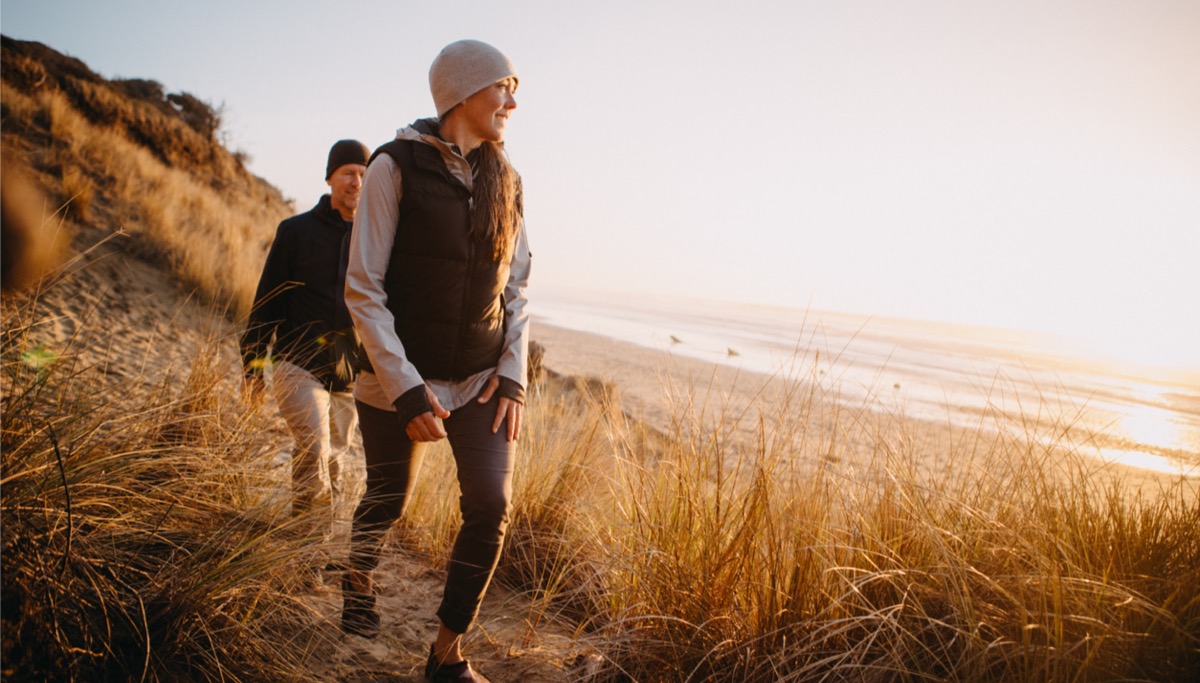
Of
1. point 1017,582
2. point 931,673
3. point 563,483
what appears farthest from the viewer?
point 563,483

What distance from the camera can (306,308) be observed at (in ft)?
10.6

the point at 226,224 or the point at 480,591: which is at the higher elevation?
the point at 226,224

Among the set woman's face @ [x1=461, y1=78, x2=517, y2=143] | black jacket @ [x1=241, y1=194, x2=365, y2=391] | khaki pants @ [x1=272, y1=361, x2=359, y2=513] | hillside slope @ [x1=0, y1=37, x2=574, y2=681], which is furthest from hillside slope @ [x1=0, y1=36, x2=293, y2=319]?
woman's face @ [x1=461, y1=78, x2=517, y2=143]

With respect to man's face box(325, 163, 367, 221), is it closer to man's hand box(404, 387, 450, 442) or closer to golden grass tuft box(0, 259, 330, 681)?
golden grass tuft box(0, 259, 330, 681)

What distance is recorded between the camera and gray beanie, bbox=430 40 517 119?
83.2 inches

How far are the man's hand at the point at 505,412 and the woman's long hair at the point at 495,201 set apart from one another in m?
0.42

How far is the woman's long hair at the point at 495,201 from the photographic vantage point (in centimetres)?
207

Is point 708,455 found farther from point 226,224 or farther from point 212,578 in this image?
point 226,224

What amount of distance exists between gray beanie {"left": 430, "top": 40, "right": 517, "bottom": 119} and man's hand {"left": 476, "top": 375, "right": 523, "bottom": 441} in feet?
3.17

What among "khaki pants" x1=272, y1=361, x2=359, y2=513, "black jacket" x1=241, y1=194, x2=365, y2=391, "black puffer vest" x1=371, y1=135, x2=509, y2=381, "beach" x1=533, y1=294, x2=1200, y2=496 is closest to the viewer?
"black puffer vest" x1=371, y1=135, x2=509, y2=381

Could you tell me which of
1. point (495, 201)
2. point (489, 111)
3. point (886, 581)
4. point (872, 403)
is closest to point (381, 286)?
point (495, 201)

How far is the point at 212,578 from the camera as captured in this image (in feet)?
5.84

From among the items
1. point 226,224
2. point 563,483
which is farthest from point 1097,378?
point 226,224

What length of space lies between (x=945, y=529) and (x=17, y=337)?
321cm
